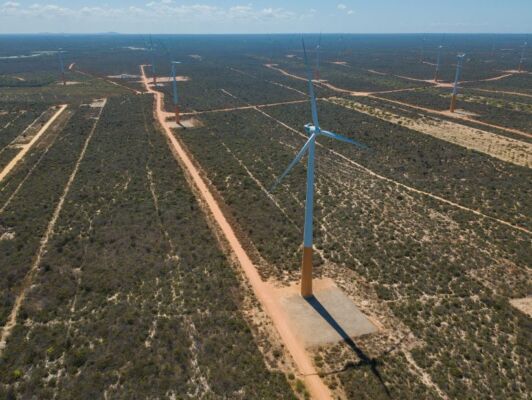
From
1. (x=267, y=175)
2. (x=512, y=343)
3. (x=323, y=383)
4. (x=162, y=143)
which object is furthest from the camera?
(x=162, y=143)

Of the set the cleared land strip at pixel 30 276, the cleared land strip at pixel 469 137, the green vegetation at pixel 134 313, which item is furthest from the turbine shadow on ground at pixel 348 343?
the cleared land strip at pixel 469 137

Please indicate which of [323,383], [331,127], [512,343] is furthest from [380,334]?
[331,127]

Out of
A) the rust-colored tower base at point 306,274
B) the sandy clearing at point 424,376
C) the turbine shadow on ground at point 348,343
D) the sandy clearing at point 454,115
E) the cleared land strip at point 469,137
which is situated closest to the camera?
the sandy clearing at point 424,376

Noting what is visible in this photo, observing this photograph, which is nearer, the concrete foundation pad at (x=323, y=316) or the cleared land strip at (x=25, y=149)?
the concrete foundation pad at (x=323, y=316)

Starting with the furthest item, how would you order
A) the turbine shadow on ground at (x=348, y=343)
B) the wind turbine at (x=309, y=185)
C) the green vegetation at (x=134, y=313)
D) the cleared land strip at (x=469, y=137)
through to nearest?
1. the cleared land strip at (x=469, y=137)
2. the wind turbine at (x=309, y=185)
3. the turbine shadow on ground at (x=348, y=343)
4. the green vegetation at (x=134, y=313)

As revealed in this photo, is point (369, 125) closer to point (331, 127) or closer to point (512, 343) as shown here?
point (331, 127)

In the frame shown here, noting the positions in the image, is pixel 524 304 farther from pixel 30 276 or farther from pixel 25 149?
pixel 25 149

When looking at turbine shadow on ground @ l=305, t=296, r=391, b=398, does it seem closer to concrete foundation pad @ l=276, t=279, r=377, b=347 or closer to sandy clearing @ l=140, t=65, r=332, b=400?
concrete foundation pad @ l=276, t=279, r=377, b=347

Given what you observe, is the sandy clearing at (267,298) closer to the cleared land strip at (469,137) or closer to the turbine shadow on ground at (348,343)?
the turbine shadow on ground at (348,343)
